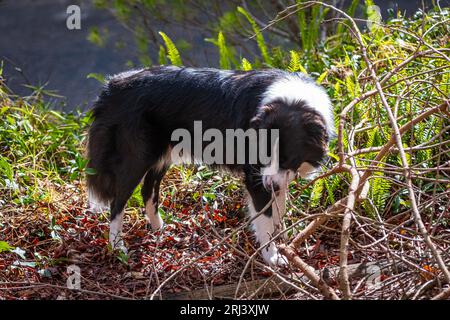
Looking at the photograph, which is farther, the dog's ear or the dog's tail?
the dog's tail

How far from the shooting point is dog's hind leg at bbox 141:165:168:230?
4715mm

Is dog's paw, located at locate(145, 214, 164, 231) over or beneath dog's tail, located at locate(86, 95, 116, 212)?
beneath

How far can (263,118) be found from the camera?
4090 mm

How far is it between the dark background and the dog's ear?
465cm

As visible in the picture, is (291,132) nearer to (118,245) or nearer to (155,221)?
(155,221)

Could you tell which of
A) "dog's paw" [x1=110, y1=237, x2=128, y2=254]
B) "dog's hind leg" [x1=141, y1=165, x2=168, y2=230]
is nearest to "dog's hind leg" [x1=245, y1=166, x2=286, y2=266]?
"dog's hind leg" [x1=141, y1=165, x2=168, y2=230]

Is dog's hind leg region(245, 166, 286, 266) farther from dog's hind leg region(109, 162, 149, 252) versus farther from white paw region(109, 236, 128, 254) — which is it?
white paw region(109, 236, 128, 254)

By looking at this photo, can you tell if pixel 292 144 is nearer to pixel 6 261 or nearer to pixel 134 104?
pixel 134 104

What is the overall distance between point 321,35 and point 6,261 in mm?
4282

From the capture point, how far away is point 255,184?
14.1ft

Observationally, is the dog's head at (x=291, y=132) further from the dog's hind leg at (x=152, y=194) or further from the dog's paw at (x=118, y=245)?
the dog's paw at (x=118, y=245)

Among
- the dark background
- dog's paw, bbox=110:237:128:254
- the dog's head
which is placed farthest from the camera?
the dark background

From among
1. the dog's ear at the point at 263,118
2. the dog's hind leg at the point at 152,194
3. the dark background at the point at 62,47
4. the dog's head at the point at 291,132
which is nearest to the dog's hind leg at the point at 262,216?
the dog's head at the point at 291,132

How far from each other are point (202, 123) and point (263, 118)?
0.51m
